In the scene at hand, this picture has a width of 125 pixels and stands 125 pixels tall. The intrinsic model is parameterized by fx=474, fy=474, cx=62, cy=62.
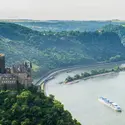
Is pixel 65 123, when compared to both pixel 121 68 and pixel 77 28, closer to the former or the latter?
pixel 121 68

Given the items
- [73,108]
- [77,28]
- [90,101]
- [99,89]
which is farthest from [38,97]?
[77,28]

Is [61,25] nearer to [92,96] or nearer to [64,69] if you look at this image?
[64,69]

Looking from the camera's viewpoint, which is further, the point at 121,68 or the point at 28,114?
the point at 121,68

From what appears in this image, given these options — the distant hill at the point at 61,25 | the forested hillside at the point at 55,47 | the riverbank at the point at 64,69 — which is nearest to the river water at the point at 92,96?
the riverbank at the point at 64,69

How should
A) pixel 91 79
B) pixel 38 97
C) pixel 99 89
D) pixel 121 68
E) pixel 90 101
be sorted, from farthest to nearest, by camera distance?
pixel 121 68 < pixel 91 79 < pixel 99 89 < pixel 90 101 < pixel 38 97

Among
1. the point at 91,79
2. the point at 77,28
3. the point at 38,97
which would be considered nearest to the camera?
the point at 38,97

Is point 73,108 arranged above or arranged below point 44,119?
below
